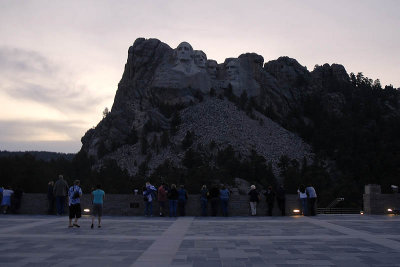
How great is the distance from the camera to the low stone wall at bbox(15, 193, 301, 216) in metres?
23.2

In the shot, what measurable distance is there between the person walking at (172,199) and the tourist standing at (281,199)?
197 inches

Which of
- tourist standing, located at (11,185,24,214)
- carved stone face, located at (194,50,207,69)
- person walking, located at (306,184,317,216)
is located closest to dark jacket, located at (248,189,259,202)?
person walking, located at (306,184,317,216)

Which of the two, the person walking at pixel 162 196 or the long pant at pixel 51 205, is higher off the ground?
the person walking at pixel 162 196

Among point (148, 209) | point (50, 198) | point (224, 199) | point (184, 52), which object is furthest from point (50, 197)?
point (184, 52)

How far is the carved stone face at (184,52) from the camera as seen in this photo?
123 meters

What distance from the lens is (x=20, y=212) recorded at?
2320cm

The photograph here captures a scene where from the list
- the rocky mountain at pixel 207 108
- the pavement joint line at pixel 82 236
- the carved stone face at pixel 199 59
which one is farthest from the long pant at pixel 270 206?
the carved stone face at pixel 199 59

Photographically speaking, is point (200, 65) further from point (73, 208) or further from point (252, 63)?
point (73, 208)

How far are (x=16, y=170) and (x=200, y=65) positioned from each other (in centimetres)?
6300

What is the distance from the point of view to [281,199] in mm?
22875

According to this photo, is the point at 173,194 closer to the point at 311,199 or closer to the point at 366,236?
the point at 311,199

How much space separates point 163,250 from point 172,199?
11.1 metres

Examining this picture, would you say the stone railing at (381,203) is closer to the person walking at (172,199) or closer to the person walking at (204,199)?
the person walking at (204,199)

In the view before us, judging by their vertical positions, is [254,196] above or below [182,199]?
above
